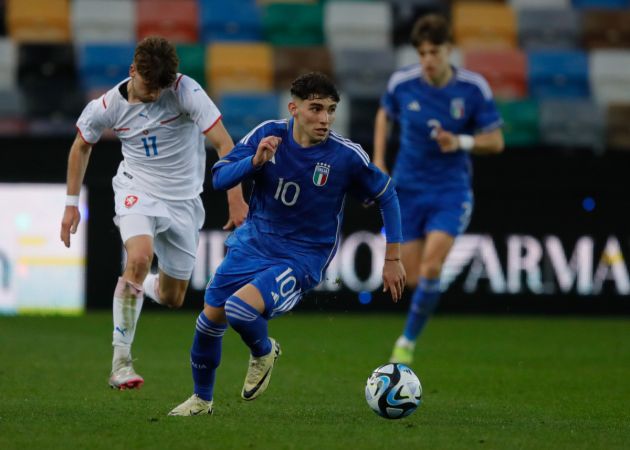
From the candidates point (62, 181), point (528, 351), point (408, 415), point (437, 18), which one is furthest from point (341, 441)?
point (62, 181)

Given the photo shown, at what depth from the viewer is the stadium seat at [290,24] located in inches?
672

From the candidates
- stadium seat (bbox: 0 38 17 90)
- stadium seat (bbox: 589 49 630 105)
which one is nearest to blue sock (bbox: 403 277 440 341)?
stadium seat (bbox: 0 38 17 90)

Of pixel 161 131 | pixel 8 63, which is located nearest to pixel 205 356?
pixel 161 131

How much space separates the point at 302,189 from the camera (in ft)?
22.2

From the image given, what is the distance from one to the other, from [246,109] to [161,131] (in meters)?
7.41

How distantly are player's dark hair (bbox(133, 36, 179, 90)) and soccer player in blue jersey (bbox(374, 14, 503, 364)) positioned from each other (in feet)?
9.52

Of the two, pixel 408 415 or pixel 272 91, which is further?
pixel 272 91

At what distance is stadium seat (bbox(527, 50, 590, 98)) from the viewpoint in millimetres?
16922

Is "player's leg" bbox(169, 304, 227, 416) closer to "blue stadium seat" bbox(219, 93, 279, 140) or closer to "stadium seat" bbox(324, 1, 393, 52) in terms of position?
"blue stadium seat" bbox(219, 93, 279, 140)

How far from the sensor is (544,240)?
14000mm

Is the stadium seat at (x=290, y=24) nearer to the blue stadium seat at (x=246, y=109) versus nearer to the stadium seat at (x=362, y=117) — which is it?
the blue stadium seat at (x=246, y=109)

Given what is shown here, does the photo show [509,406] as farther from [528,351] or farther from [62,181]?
[62,181]

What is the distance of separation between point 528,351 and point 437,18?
10.4 feet

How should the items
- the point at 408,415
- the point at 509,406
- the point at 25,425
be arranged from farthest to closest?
the point at 509,406, the point at 408,415, the point at 25,425
